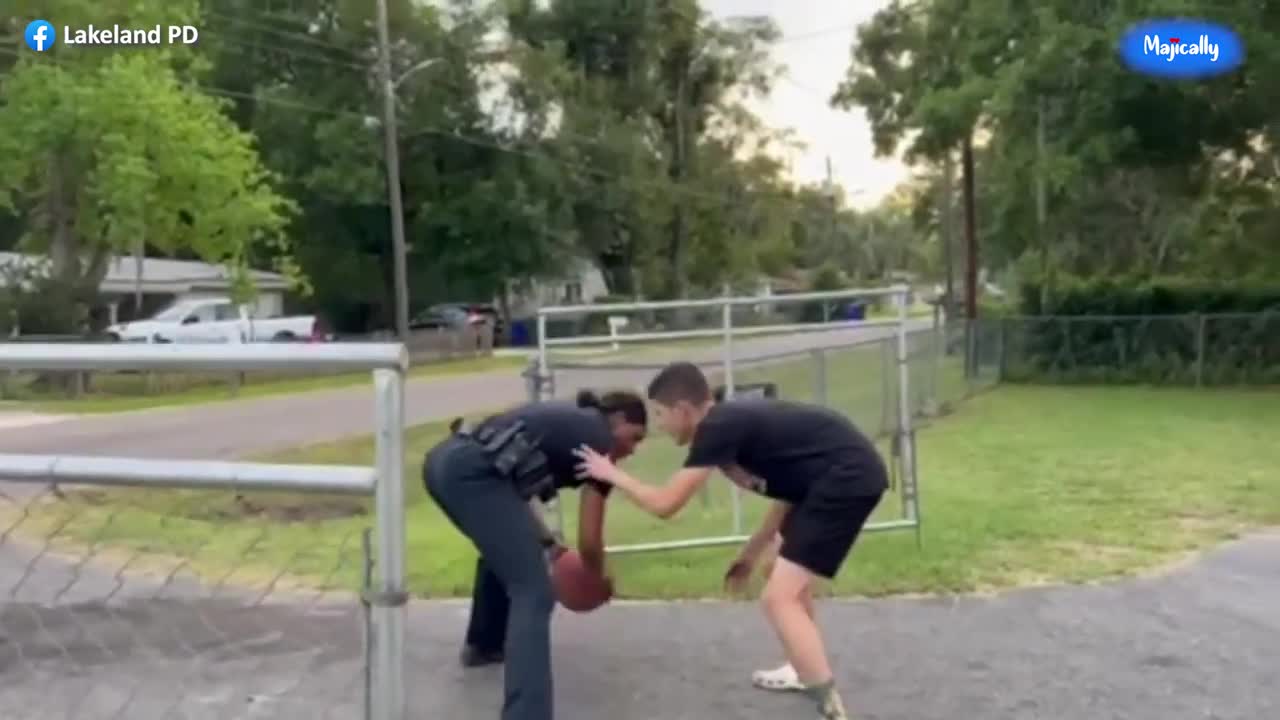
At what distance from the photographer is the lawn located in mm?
6742

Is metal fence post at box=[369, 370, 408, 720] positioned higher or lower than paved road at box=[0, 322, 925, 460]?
higher

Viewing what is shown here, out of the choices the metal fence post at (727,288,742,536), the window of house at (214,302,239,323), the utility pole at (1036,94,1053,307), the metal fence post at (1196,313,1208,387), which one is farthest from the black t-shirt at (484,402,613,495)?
the window of house at (214,302,239,323)

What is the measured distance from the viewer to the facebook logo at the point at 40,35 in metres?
33.3

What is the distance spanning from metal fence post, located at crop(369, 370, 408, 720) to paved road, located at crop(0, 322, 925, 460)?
21.6 feet

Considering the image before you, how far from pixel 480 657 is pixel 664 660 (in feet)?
2.74

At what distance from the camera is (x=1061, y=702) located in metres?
6.10

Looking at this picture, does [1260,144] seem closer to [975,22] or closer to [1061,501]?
[975,22]

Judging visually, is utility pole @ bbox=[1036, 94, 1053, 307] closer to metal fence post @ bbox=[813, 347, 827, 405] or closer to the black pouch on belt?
metal fence post @ bbox=[813, 347, 827, 405]

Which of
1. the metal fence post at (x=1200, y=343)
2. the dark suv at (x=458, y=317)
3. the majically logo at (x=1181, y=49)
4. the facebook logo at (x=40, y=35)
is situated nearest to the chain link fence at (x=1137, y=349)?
the metal fence post at (x=1200, y=343)

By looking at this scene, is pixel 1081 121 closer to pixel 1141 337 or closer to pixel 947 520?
pixel 1141 337

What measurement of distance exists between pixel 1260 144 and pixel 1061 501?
707 inches

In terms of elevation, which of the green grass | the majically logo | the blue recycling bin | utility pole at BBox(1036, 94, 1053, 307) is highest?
the majically logo

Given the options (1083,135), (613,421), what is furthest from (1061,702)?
(1083,135)

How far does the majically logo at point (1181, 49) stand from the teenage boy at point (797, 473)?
19898 millimetres
